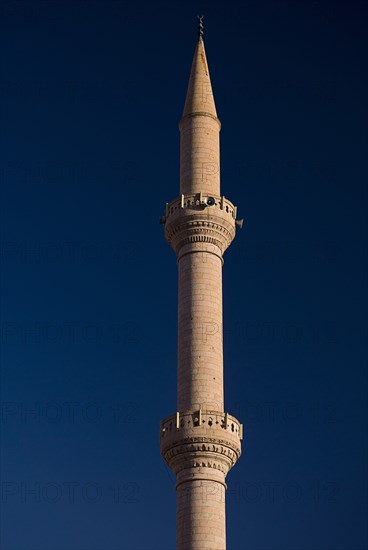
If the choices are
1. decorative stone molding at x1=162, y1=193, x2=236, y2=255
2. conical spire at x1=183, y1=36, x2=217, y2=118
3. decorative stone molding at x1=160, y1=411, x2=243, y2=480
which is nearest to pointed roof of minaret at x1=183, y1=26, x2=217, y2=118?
conical spire at x1=183, y1=36, x2=217, y2=118

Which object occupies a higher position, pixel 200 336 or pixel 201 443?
pixel 200 336

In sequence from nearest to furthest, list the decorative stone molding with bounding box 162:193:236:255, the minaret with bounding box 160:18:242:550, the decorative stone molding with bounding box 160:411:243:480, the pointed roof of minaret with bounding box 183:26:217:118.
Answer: the minaret with bounding box 160:18:242:550
the decorative stone molding with bounding box 160:411:243:480
the decorative stone molding with bounding box 162:193:236:255
the pointed roof of minaret with bounding box 183:26:217:118

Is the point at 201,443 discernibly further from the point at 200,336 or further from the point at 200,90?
the point at 200,90

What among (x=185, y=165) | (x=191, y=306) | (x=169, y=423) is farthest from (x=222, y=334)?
(x=185, y=165)

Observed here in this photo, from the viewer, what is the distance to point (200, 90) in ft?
141

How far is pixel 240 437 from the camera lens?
122 ft

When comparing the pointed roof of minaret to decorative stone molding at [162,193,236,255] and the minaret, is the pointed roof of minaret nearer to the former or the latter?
the minaret

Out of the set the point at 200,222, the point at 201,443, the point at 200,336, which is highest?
the point at 200,222

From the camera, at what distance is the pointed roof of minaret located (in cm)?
4244

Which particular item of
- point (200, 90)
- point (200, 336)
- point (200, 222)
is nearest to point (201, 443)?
point (200, 336)

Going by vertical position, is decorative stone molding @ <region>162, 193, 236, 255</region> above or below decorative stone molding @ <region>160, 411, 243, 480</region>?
above

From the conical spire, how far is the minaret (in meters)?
0.04

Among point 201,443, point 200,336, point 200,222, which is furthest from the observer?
point 200,222

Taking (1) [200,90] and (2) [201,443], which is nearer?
(2) [201,443]
